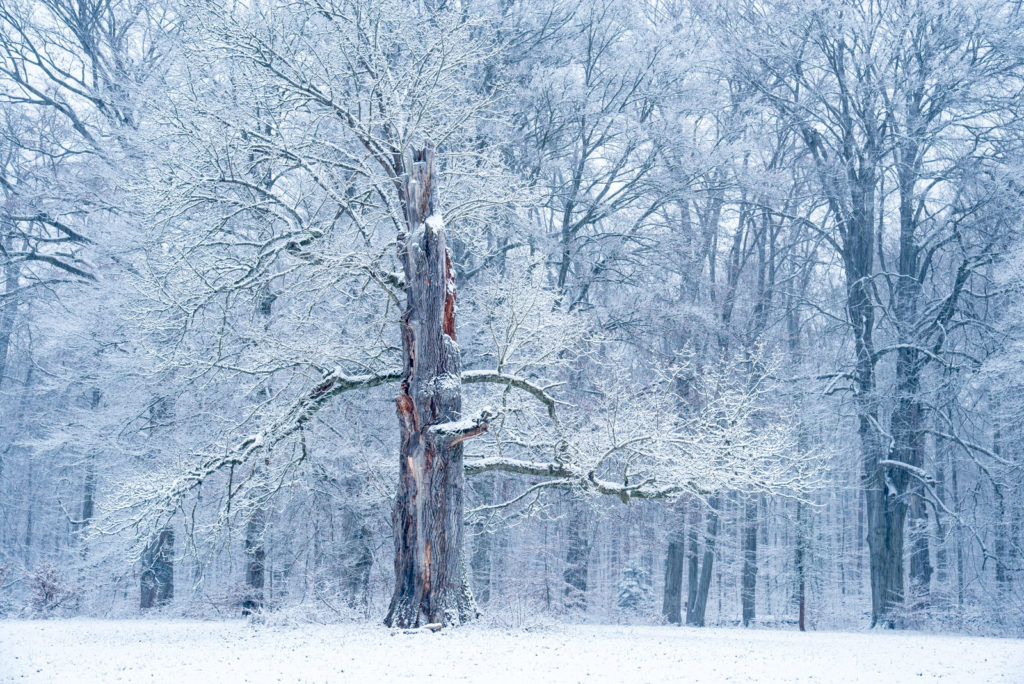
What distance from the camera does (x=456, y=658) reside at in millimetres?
8062

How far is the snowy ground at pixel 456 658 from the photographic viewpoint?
7332mm

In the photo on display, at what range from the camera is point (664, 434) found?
35.4 ft

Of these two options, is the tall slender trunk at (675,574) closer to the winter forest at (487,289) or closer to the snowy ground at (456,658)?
the winter forest at (487,289)

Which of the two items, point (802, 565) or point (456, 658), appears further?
point (802, 565)

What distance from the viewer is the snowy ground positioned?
7332 millimetres

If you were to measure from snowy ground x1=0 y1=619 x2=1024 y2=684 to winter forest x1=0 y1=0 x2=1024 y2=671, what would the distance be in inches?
48.8

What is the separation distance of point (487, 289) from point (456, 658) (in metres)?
7.64

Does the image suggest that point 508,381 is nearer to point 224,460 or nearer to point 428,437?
point 428,437

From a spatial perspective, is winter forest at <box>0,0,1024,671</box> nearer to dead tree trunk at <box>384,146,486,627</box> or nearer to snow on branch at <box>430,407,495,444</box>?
dead tree trunk at <box>384,146,486,627</box>

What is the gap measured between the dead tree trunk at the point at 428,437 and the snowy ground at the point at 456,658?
596 mm

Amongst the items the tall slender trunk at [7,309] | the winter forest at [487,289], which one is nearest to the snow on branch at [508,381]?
the winter forest at [487,289]

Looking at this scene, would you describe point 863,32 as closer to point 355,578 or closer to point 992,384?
point 992,384

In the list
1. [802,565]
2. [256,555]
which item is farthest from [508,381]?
[802,565]

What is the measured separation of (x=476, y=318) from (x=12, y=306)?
38.9 ft
